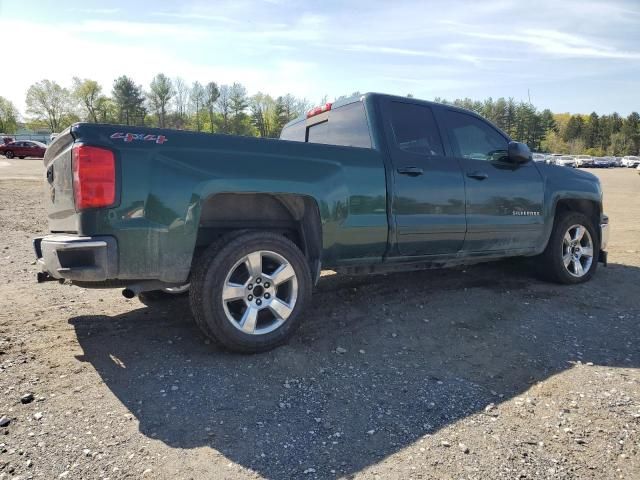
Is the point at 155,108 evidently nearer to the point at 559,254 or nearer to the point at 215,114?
the point at 215,114

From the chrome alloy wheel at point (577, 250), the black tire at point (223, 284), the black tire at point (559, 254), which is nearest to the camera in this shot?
the black tire at point (223, 284)

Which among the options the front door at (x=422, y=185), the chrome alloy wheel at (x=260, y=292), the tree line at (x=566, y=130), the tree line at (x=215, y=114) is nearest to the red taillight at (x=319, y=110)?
the front door at (x=422, y=185)

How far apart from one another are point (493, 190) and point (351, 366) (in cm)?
251

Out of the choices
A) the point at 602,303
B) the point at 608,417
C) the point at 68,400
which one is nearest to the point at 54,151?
the point at 68,400

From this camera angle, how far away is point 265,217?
3.72 m

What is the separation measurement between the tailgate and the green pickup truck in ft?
0.05

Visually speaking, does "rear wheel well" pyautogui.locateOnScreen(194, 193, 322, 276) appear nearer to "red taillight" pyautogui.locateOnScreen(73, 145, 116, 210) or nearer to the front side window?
"red taillight" pyautogui.locateOnScreen(73, 145, 116, 210)

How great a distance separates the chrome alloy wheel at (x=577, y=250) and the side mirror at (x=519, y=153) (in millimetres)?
1268

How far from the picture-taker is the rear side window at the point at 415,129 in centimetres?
429

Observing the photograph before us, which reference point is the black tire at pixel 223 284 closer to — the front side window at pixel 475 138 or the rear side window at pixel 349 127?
the rear side window at pixel 349 127

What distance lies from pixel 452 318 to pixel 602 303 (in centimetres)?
184

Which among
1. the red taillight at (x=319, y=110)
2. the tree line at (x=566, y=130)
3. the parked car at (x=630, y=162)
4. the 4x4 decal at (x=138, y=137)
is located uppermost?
the tree line at (x=566, y=130)

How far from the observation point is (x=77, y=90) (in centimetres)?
9675

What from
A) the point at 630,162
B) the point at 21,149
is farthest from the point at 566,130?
the point at 21,149
